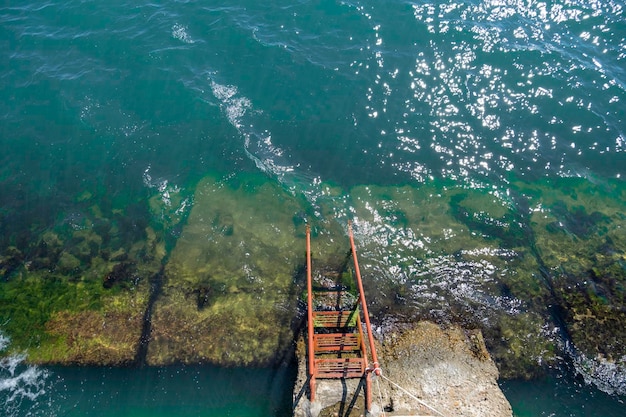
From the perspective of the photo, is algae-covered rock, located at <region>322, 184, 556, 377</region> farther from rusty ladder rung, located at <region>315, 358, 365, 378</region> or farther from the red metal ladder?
rusty ladder rung, located at <region>315, 358, 365, 378</region>

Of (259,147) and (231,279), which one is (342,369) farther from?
(259,147)

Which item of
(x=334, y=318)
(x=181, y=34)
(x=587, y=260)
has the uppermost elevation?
(x=181, y=34)

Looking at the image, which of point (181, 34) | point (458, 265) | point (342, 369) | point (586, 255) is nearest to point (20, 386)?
point (342, 369)

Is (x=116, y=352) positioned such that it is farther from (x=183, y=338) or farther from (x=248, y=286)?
(x=248, y=286)

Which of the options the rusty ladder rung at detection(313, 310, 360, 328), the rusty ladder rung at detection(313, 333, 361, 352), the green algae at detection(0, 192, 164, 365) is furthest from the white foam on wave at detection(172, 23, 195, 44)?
the rusty ladder rung at detection(313, 333, 361, 352)

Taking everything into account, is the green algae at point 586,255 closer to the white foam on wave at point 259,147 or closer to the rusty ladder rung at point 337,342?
the rusty ladder rung at point 337,342

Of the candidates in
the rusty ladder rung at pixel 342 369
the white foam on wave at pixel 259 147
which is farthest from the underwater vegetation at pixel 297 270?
the rusty ladder rung at pixel 342 369
